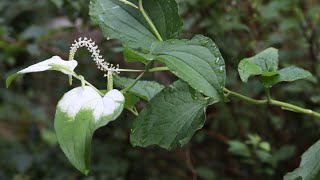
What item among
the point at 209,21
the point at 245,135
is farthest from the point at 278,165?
the point at 209,21

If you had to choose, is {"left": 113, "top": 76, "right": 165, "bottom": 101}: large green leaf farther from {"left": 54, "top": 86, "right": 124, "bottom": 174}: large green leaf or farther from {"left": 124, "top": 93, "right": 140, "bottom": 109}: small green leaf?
{"left": 54, "top": 86, "right": 124, "bottom": 174}: large green leaf

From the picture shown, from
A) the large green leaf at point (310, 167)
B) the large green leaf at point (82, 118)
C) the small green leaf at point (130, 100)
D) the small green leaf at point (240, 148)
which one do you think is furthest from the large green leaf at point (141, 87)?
the small green leaf at point (240, 148)

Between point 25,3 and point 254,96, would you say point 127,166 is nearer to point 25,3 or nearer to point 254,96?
point 254,96

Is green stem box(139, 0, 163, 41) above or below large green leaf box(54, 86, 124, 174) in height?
above

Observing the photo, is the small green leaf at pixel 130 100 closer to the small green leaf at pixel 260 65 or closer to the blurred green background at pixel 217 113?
the small green leaf at pixel 260 65

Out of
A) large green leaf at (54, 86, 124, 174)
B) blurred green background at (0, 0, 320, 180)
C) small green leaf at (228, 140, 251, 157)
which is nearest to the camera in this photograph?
large green leaf at (54, 86, 124, 174)

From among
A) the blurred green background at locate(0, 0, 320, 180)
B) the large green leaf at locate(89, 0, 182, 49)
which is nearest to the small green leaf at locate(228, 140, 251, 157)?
the blurred green background at locate(0, 0, 320, 180)
